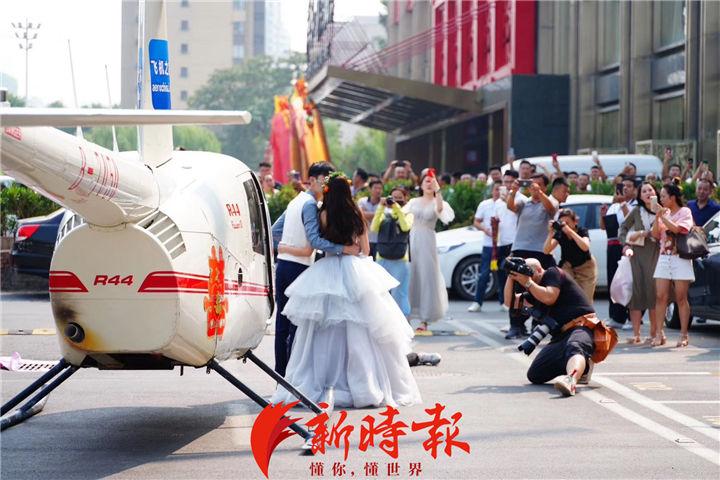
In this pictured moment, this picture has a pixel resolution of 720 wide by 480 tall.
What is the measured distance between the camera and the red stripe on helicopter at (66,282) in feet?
26.3

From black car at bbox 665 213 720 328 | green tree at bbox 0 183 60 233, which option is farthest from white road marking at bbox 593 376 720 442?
green tree at bbox 0 183 60 233

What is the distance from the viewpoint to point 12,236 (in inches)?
957

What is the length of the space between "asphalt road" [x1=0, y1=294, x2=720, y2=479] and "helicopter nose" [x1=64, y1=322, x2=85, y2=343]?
803 millimetres

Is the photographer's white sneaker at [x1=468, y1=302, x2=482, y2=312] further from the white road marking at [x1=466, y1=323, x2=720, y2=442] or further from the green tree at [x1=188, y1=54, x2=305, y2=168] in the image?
the green tree at [x1=188, y1=54, x2=305, y2=168]

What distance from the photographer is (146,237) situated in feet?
25.8

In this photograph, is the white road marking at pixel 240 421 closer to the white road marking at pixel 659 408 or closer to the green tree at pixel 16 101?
the green tree at pixel 16 101

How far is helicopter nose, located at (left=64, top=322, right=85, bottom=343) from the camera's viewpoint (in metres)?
8.10

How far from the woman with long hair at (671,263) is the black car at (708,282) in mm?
475

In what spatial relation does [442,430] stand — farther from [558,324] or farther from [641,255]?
[641,255]

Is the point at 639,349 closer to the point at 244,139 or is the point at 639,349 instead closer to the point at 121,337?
the point at 121,337

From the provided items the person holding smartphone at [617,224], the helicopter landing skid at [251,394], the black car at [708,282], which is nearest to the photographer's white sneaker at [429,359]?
the black car at [708,282]

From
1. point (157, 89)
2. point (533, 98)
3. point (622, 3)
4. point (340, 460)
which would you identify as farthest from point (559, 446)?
point (533, 98)

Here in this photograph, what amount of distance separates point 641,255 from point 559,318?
3913mm

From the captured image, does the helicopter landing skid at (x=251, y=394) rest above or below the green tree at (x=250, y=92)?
below
